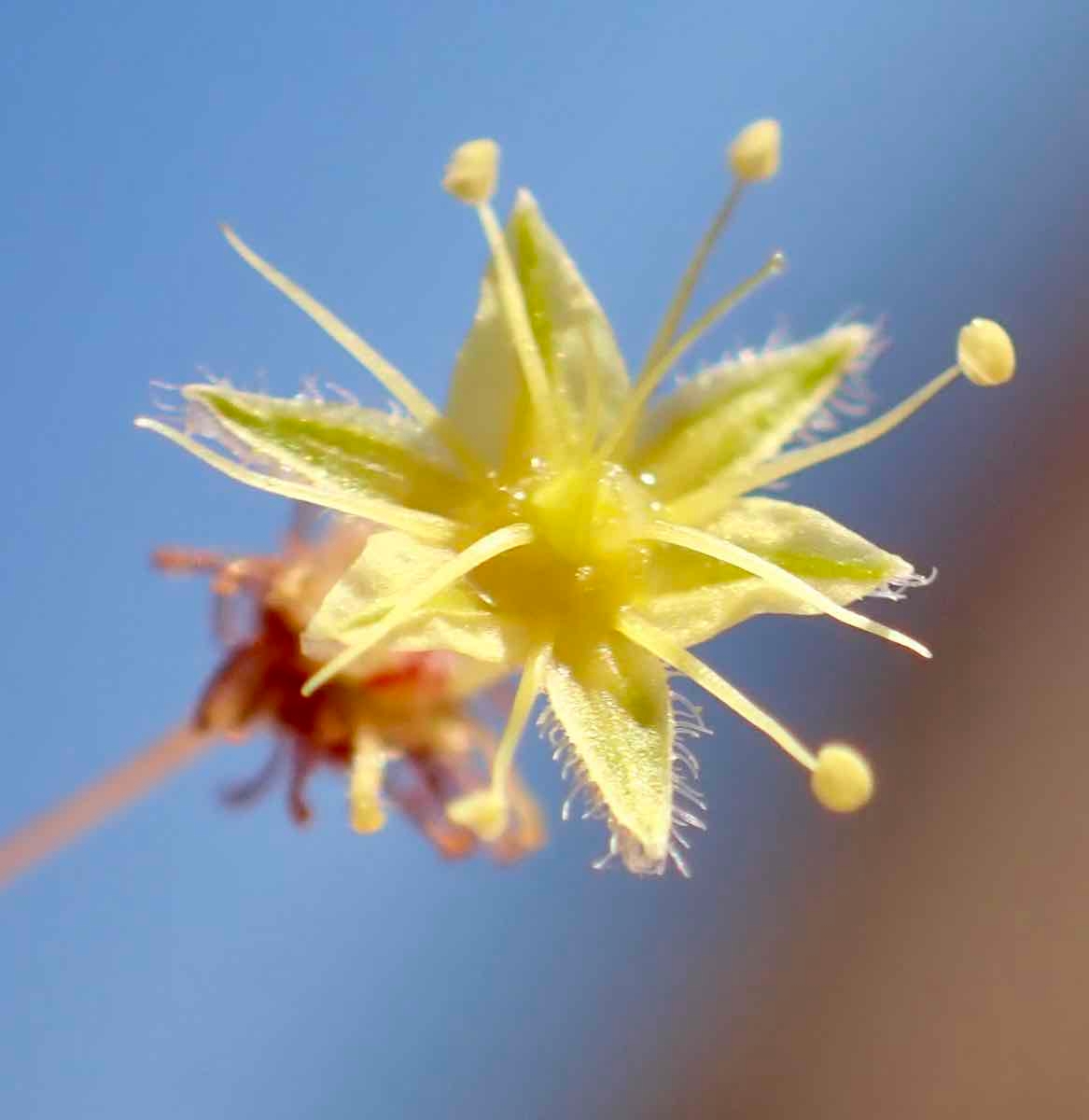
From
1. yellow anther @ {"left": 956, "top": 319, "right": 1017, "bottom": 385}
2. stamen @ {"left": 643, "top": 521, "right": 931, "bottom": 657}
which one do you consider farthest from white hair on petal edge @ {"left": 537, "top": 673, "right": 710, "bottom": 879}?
yellow anther @ {"left": 956, "top": 319, "right": 1017, "bottom": 385}

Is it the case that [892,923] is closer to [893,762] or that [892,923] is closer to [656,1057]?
[893,762]

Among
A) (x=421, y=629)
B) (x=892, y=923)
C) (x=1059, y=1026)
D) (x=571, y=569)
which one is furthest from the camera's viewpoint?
(x=892, y=923)

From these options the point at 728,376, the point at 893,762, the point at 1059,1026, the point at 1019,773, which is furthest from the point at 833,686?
the point at 728,376

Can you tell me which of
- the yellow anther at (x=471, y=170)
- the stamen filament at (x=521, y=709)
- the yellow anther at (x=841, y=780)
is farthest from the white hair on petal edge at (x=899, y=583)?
the yellow anther at (x=471, y=170)

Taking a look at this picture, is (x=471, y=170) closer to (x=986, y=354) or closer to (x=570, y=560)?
(x=570, y=560)

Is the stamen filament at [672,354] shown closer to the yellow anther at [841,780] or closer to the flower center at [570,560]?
the flower center at [570,560]

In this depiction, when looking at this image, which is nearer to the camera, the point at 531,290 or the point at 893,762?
the point at 531,290

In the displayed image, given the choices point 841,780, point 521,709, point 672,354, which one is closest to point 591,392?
point 672,354
